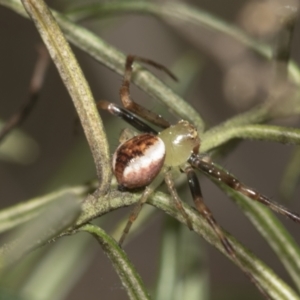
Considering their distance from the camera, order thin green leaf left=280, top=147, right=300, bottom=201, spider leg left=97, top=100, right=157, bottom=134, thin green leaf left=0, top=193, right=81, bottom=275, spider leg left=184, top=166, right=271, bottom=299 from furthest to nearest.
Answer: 1. thin green leaf left=280, top=147, right=300, bottom=201
2. spider leg left=97, top=100, right=157, bottom=134
3. spider leg left=184, top=166, right=271, bottom=299
4. thin green leaf left=0, top=193, right=81, bottom=275

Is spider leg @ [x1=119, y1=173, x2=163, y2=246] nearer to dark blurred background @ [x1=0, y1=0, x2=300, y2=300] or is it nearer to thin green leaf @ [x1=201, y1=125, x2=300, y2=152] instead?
thin green leaf @ [x1=201, y1=125, x2=300, y2=152]

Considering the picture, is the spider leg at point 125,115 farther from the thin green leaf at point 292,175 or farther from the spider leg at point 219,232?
the thin green leaf at point 292,175

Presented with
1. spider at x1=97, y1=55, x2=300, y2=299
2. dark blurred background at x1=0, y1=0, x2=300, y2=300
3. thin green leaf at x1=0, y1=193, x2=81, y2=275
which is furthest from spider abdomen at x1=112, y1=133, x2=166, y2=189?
dark blurred background at x1=0, y1=0, x2=300, y2=300

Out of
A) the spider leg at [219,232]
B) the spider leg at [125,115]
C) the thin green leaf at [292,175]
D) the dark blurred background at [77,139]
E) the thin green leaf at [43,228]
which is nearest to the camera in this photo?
the thin green leaf at [43,228]

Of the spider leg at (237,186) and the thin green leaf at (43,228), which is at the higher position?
the thin green leaf at (43,228)

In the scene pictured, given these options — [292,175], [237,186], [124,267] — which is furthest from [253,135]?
[292,175]

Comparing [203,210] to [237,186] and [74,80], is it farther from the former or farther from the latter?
[74,80]

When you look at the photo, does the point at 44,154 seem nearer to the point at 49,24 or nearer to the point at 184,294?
the point at 184,294

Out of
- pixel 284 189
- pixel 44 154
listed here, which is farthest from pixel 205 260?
pixel 44 154

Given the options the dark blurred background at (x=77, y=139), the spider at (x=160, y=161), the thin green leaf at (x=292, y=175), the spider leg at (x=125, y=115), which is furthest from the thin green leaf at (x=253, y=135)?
the dark blurred background at (x=77, y=139)
